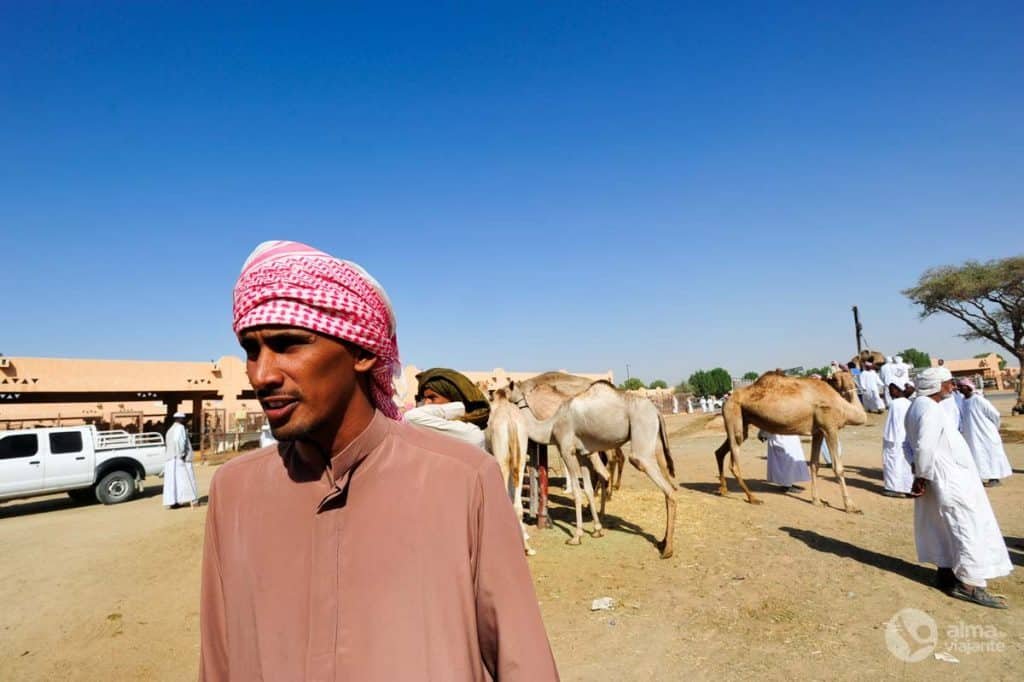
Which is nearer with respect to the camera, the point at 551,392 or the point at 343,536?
the point at 343,536

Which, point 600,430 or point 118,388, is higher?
point 118,388

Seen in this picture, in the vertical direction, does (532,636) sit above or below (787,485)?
above

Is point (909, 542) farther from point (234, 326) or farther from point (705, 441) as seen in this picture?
point (705, 441)

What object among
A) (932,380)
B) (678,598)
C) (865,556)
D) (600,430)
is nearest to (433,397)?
(678,598)

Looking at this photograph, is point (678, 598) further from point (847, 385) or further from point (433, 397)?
point (847, 385)

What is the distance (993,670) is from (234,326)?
5212mm

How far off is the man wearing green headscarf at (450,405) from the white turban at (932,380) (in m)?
4.55

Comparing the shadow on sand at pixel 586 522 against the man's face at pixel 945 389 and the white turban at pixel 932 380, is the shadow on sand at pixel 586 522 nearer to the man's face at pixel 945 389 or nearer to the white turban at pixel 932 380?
the white turban at pixel 932 380

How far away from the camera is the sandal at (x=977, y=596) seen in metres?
4.69

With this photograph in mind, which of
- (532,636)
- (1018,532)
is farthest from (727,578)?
(532,636)

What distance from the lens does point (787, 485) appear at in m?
10.3

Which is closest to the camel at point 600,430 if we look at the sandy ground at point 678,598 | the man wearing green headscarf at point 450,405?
the sandy ground at point 678,598

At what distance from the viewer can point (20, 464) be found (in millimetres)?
11984

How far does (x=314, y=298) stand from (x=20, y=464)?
49.4ft
